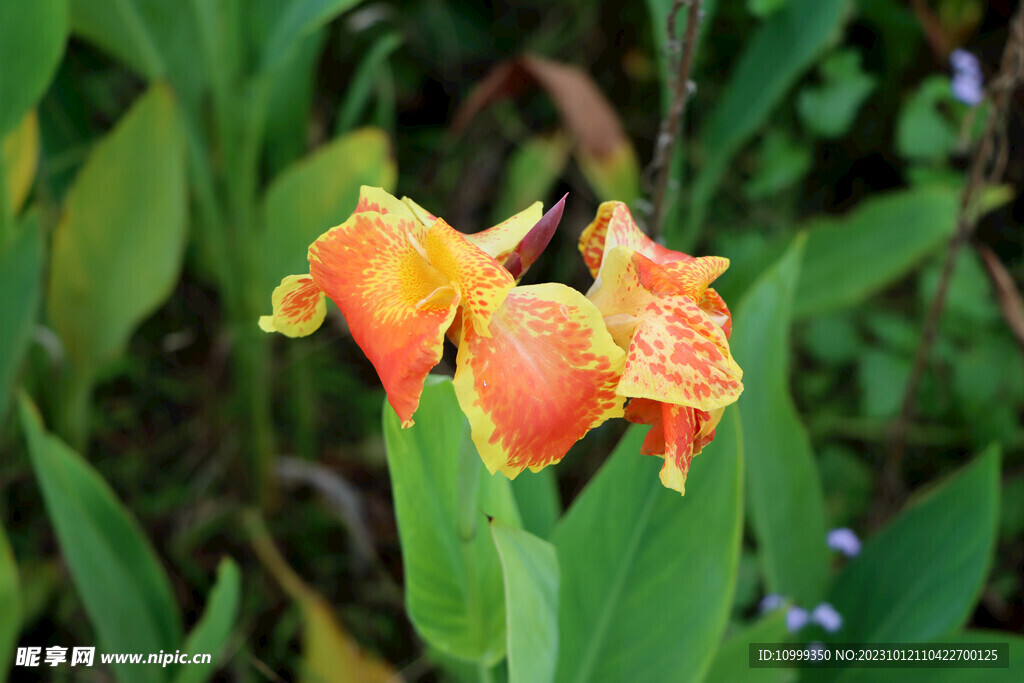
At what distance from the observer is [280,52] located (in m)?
0.88

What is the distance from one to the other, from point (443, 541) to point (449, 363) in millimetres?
392

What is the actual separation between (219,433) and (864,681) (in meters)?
0.82

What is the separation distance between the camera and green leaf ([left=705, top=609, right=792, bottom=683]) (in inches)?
22.8

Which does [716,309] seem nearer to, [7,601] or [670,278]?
[670,278]

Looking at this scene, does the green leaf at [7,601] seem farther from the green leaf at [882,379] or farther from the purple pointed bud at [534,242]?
the green leaf at [882,379]

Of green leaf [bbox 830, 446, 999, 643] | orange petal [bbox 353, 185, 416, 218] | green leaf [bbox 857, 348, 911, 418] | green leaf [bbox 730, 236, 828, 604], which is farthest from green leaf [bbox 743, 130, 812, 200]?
orange petal [bbox 353, 185, 416, 218]

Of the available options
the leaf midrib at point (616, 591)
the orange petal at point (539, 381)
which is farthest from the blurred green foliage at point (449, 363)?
the orange petal at point (539, 381)

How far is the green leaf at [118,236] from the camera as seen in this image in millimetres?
895

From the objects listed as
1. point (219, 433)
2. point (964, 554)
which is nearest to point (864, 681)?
point (964, 554)

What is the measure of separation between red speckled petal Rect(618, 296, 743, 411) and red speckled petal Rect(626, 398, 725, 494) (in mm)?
19

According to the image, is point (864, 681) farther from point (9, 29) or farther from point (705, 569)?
point (9, 29)

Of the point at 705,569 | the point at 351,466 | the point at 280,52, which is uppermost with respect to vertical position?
the point at 280,52

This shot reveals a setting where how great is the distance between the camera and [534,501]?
66 centimetres

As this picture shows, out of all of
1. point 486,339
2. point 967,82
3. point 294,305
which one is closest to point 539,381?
point 486,339
